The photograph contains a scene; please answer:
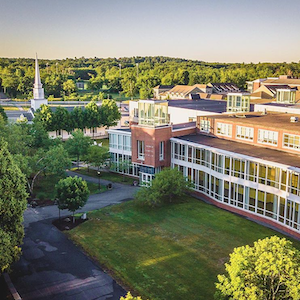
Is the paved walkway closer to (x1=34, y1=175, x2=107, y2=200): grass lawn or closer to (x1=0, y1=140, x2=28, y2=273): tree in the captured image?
(x1=0, y1=140, x2=28, y2=273): tree

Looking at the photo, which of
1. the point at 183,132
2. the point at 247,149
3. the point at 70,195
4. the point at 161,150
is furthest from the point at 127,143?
the point at 70,195

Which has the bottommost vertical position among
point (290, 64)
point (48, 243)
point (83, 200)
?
point (48, 243)

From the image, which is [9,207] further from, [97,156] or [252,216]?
[97,156]

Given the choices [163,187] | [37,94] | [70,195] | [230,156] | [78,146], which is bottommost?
[163,187]

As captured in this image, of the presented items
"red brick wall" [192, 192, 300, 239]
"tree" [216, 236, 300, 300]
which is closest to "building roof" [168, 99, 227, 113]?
"red brick wall" [192, 192, 300, 239]

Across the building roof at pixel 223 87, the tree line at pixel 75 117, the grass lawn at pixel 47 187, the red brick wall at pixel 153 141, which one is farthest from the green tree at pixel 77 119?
the building roof at pixel 223 87

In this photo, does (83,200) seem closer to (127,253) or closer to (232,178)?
(127,253)

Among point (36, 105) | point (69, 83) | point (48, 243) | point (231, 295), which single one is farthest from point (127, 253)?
point (69, 83)
